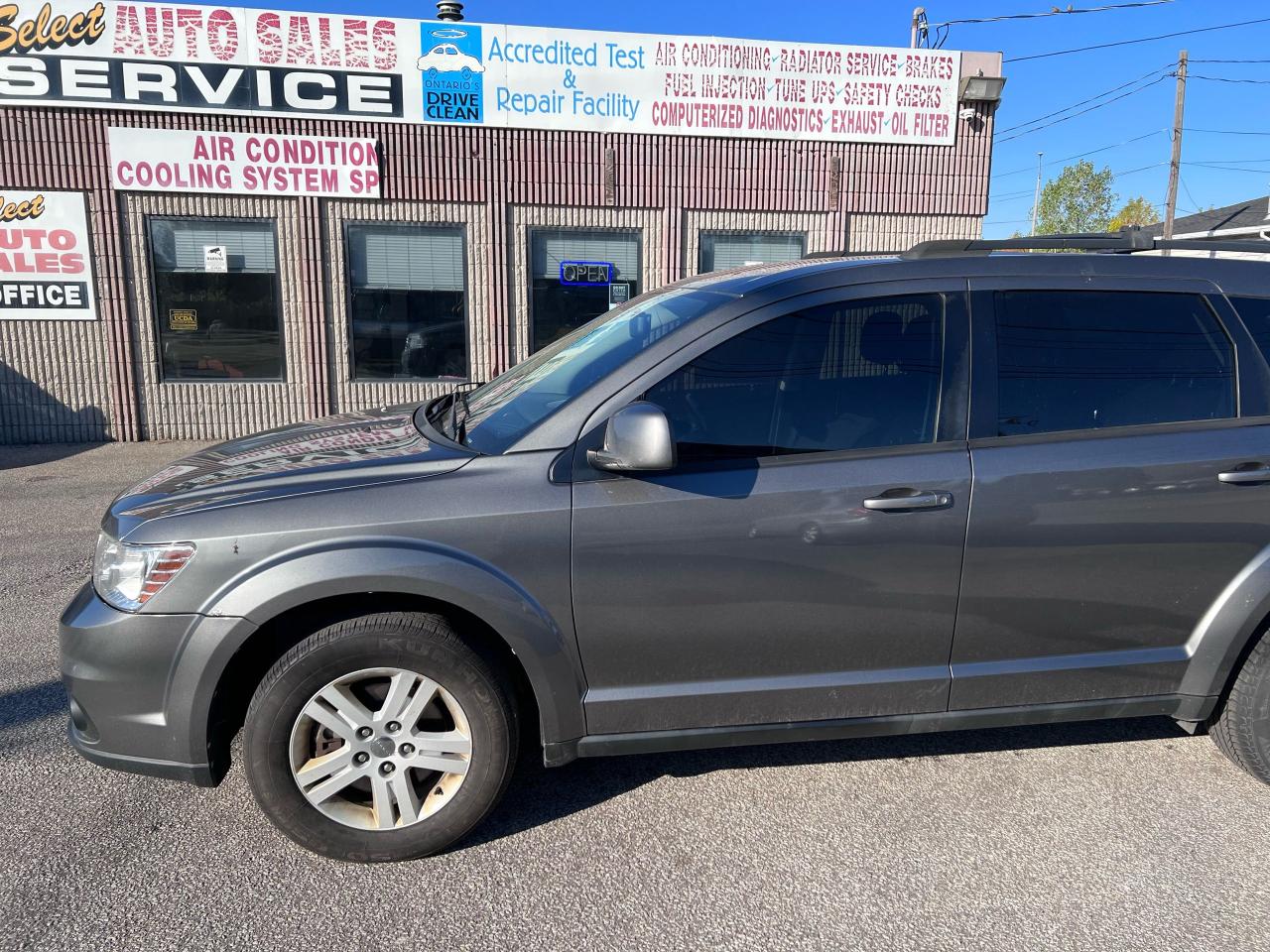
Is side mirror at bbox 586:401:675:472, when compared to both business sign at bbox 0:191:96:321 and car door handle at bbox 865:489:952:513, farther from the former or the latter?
business sign at bbox 0:191:96:321

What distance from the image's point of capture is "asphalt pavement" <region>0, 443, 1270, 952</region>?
2467 millimetres

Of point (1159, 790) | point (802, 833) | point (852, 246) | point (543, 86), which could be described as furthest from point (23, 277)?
point (1159, 790)

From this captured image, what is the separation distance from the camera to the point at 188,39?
9.52 meters

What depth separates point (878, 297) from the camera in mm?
2971

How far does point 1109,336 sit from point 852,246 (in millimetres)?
8682

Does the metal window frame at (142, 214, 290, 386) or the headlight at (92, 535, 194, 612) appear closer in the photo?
the headlight at (92, 535, 194, 612)

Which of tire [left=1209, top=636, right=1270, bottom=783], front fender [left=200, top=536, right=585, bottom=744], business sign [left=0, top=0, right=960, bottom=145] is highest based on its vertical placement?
business sign [left=0, top=0, right=960, bottom=145]

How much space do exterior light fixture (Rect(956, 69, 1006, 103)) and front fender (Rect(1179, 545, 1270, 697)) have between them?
379 inches

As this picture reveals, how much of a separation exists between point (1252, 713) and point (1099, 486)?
1.06m

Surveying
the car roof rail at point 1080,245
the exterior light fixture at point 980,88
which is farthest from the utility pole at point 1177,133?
the car roof rail at point 1080,245

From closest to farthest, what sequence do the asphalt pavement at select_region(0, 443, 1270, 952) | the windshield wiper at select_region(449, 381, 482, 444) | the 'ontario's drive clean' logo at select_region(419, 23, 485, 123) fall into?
the asphalt pavement at select_region(0, 443, 1270, 952) → the windshield wiper at select_region(449, 381, 482, 444) → the 'ontario's drive clean' logo at select_region(419, 23, 485, 123)

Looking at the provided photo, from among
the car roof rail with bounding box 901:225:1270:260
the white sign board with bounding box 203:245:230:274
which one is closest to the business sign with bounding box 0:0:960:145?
the white sign board with bounding box 203:245:230:274

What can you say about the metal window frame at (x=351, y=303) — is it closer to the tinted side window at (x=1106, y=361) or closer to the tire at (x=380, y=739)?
the tire at (x=380, y=739)

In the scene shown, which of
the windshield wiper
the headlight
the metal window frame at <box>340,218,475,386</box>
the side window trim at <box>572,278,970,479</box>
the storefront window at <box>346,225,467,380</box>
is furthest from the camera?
the storefront window at <box>346,225,467,380</box>
